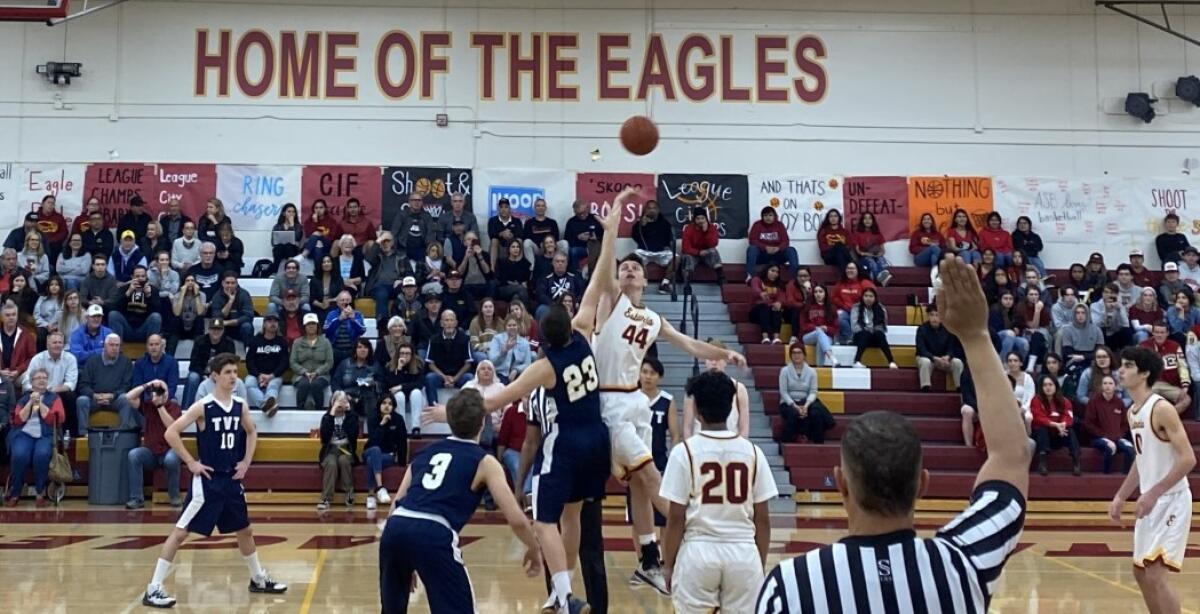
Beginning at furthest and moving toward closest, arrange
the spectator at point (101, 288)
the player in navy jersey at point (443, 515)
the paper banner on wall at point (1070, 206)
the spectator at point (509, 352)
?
the paper banner on wall at point (1070, 206) < the spectator at point (101, 288) < the spectator at point (509, 352) < the player in navy jersey at point (443, 515)

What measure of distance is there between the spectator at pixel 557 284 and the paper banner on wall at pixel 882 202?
18.5ft

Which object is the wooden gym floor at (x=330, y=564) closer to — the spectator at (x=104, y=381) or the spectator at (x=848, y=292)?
the spectator at (x=104, y=381)

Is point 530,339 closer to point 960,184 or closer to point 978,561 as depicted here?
point 960,184

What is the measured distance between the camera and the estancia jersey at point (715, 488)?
517 cm

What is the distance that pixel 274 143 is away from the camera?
19.1 metres

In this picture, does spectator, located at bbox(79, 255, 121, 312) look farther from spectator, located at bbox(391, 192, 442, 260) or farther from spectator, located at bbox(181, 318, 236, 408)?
spectator, located at bbox(391, 192, 442, 260)

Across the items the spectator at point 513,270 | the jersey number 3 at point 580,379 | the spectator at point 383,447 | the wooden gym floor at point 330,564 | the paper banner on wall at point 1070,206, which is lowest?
the wooden gym floor at point 330,564

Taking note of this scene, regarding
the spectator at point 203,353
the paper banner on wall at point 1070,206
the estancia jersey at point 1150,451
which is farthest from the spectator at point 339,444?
the paper banner on wall at point 1070,206

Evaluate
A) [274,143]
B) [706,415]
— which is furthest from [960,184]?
[706,415]

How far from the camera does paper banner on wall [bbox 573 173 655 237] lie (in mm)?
19062

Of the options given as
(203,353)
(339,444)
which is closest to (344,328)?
(203,353)

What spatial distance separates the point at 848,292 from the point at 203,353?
9654mm

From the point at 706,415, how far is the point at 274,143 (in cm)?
1553

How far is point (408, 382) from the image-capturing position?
14344mm
